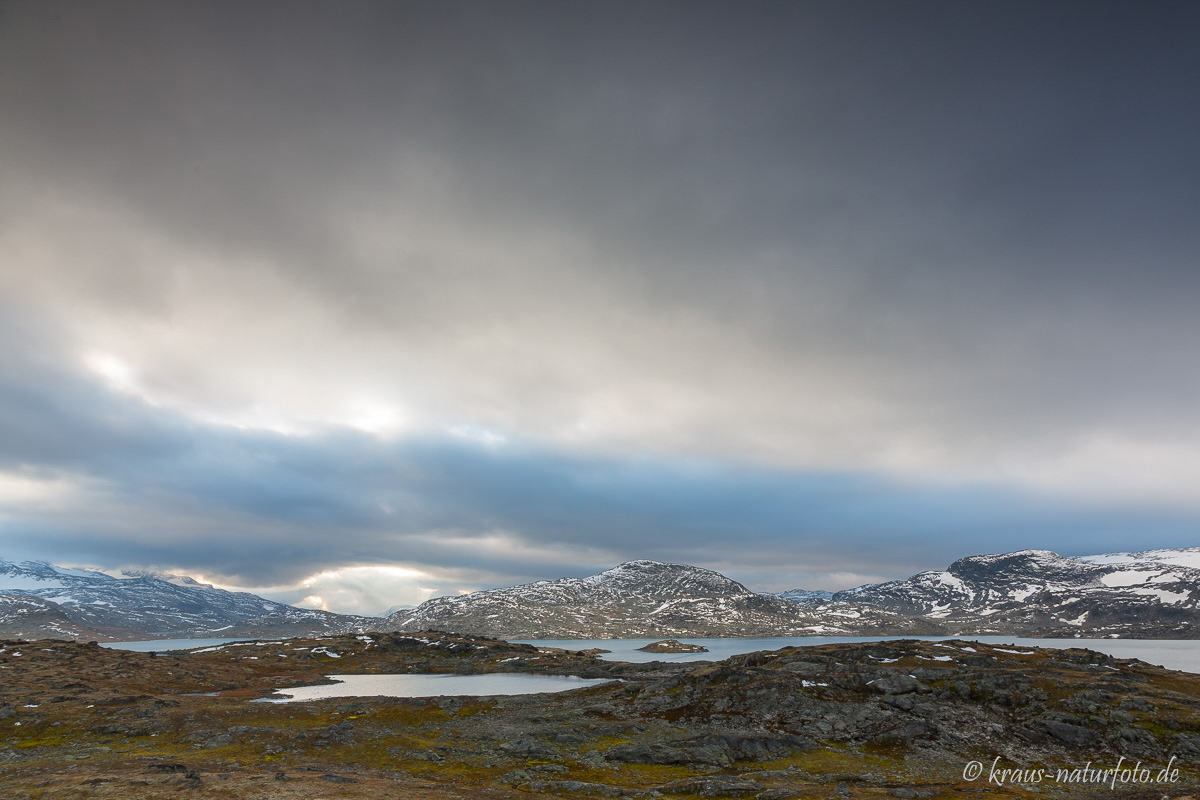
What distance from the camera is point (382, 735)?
7438 cm

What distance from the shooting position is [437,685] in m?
150

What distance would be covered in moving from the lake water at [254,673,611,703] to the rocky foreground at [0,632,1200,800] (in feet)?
95.8

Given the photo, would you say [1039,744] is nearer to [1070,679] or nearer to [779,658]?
[1070,679]

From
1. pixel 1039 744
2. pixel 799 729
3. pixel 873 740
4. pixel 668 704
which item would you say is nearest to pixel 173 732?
pixel 668 704

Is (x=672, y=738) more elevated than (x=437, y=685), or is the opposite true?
(x=672, y=738)

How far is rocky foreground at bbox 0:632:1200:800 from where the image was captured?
5044cm

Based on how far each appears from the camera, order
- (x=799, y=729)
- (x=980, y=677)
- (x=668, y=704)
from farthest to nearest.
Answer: (x=668, y=704), (x=980, y=677), (x=799, y=729)

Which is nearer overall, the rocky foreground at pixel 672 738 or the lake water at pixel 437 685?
the rocky foreground at pixel 672 738

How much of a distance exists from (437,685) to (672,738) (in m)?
102

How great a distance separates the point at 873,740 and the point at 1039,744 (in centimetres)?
1791

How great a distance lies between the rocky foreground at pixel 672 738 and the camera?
50438 millimetres

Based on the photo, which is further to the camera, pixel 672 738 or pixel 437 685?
pixel 437 685

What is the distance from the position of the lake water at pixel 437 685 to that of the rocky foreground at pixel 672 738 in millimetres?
29202

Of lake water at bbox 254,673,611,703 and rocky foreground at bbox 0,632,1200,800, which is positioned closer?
rocky foreground at bbox 0,632,1200,800
